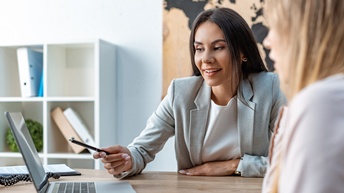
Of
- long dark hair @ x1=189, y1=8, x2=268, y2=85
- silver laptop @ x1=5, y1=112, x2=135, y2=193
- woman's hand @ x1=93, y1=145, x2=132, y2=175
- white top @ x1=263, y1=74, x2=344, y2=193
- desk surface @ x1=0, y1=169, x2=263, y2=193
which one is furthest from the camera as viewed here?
long dark hair @ x1=189, y1=8, x2=268, y2=85

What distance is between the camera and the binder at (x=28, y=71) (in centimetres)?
275

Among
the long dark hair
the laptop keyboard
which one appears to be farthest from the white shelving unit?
the laptop keyboard

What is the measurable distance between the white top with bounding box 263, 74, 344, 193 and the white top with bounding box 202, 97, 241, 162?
1137 millimetres

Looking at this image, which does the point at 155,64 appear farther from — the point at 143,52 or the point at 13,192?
the point at 13,192

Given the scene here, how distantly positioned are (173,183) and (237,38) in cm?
61

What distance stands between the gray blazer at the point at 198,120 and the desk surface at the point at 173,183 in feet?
0.41

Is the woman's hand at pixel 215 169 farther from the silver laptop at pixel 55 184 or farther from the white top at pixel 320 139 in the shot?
the white top at pixel 320 139

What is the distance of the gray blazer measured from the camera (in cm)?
165

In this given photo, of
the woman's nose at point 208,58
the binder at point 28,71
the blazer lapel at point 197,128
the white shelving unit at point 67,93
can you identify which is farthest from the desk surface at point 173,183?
the binder at point 28,71

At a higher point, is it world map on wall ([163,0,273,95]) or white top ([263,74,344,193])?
world map on wall ([163,0,273,95])

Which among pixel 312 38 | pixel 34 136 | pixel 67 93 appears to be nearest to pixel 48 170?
pixel 312 38

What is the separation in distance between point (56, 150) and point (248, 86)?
5.22ft

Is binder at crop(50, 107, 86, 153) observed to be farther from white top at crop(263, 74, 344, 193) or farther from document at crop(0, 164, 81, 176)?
white top at crop(263, 74, 344, 193)

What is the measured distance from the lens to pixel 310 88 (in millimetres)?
530
